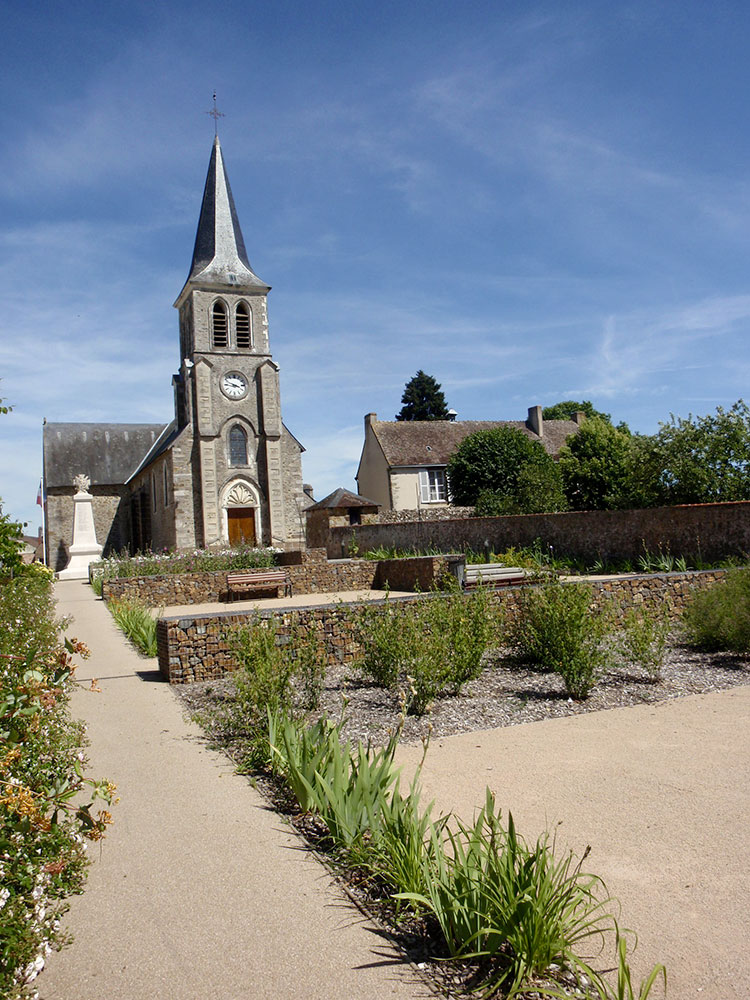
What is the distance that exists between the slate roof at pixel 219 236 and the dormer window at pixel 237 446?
7.80 m

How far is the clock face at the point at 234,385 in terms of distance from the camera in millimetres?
37531

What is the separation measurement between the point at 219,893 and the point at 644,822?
84.9 inches

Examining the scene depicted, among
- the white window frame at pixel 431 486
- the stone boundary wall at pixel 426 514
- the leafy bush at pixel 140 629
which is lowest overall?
the leafy bush at pixel 140 629

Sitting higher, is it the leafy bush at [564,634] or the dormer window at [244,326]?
the dormer window at [244,326]

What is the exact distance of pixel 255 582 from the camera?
1753cm

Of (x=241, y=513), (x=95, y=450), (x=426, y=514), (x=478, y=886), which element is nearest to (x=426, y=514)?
(x=426, y=514)

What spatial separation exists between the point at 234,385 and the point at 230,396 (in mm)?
689

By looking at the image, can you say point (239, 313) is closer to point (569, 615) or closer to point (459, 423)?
point (459, 423)

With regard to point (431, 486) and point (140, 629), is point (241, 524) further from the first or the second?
point (140, 629)

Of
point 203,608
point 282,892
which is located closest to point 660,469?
point 203,608

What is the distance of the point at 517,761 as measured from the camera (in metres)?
4.95

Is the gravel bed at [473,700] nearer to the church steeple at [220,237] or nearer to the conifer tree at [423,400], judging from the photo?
the church steeple at [220,237]

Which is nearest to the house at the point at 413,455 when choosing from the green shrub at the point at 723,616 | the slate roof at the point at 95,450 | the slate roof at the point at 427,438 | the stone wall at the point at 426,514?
the slate roof at the point at 427,438

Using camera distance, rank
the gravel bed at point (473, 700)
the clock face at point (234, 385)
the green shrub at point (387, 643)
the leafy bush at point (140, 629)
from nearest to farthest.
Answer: the gravel bed at point (473, 700) → the green shrub at point (387, 643) → the leafy bush at point (140, 629) → the clock face at point (234, 385)
